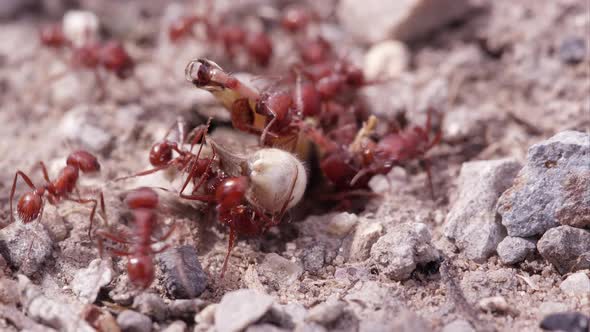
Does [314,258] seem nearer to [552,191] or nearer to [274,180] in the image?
[274,180]

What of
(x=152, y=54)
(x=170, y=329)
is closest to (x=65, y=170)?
(x=170, y=329)

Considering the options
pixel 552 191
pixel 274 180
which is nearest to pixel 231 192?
pixel 274 180

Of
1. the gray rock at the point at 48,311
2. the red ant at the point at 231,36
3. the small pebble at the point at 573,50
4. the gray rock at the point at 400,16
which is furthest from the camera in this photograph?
the red ant at the point at 231,36

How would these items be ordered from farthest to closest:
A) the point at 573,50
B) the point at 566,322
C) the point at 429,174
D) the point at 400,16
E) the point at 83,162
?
the point at 400,16 → the point at 573,50 → the point at 429,174 → the point at 83,162 → the point at 566,322

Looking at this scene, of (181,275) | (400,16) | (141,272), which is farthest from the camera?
(400,16)

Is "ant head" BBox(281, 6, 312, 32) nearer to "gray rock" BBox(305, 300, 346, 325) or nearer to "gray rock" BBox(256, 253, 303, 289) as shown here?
"gray rock" BBox(256, 253, 303, 289)

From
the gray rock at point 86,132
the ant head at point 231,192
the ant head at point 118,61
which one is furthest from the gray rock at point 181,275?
the ant head at point 118,61

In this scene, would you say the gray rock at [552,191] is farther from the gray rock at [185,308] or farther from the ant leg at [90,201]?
the ant leg at [90,201]
